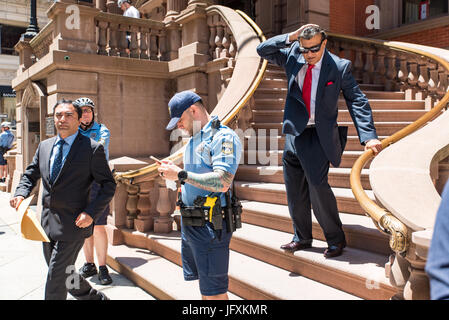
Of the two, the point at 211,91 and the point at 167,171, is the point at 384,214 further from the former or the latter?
the point at 211,91

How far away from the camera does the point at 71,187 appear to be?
10.0ft

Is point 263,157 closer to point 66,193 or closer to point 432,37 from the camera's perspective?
Result: point 66,193

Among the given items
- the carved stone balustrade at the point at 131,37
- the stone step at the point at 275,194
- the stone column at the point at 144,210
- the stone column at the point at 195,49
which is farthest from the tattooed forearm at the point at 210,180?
the carved stone balustrade at the point at 131,37

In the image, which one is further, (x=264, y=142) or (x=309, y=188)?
(x=264, y=142)

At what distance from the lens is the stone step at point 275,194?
4324 millimetres

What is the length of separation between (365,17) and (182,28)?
672cm

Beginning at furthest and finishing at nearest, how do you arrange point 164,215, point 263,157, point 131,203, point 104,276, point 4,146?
point 4,146 → point 263,157 → point 131,203 → point 164,215 → point 104,276

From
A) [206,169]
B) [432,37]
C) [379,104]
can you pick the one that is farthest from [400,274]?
[432,37]

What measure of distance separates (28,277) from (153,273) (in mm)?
1638

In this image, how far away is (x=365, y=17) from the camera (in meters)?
12.9

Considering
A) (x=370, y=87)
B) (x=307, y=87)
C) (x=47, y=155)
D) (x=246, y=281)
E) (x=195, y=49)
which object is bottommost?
(x=246, y=281)

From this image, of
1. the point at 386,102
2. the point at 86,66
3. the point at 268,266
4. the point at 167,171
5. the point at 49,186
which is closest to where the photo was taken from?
the point at 167,171
